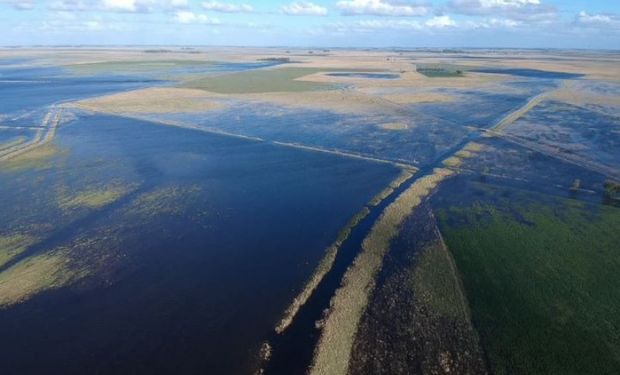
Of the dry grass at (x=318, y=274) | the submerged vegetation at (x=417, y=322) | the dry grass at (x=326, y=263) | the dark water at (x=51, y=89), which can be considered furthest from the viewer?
Answer: the dark water at (x=51, y=89)

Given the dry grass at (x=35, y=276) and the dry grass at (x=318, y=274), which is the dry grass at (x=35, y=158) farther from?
the dry grass at (x=318, y=274)

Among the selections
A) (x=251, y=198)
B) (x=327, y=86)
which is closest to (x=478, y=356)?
(x=251, y=198)

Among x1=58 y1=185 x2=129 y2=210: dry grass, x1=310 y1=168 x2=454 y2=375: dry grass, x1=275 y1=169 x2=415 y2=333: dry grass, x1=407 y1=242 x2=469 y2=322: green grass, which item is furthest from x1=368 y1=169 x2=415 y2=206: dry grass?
x1=58 y1=185 x2=129 y2=210: dry grass

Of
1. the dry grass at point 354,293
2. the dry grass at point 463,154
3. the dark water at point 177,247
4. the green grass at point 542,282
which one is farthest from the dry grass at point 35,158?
the dry grass at point 463,154

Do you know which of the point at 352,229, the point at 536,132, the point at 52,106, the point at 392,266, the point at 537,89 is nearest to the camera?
the point at 392,266

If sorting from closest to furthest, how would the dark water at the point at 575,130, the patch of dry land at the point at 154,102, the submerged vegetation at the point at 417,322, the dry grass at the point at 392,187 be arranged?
1. the submerged vegetation at the point at 417,322
2. the dry grass at the point at 392,187
3. the dark water at the point at 575,130
4. the patch of dry land at the point at 154,102

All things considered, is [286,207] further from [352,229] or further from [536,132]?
[536,132]
